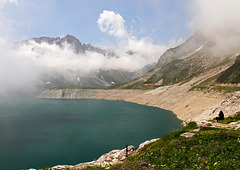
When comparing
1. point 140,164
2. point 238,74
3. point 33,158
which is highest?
point 238,74

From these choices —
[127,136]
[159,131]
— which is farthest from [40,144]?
[159,131]

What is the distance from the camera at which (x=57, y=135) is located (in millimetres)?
69562

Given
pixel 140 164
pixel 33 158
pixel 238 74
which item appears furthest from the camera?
pixel 238 74

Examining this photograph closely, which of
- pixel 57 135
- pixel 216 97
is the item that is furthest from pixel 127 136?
pixel 216 97

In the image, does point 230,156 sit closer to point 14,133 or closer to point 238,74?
point 14,133

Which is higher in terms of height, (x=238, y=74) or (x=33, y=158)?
(x=238, y=74)

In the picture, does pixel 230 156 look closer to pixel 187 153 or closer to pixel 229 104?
pixel 187 153

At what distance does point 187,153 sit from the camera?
16.5 m

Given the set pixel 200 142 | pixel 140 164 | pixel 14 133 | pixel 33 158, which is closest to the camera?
pixel 140 164

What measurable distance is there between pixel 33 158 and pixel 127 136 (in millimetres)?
35065

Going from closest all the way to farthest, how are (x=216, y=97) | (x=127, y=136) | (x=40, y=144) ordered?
(x=40, y=144) → (x=127, y=136) → (x=216, y=97)

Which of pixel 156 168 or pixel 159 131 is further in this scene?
Result: pixel 159 131

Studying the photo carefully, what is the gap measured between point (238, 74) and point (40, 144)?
441 feet

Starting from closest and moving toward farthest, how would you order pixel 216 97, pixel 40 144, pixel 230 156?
pixel 230 156
pixel 40 144
pixel 216 97
